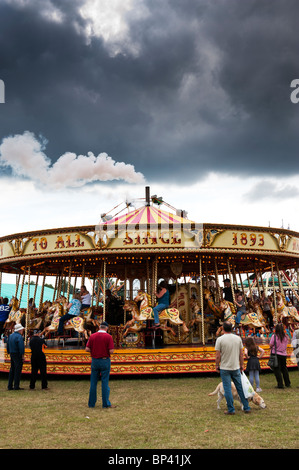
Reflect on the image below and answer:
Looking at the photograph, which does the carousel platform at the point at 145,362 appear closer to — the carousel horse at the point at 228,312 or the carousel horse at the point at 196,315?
the carousel horse at the point at 228,312

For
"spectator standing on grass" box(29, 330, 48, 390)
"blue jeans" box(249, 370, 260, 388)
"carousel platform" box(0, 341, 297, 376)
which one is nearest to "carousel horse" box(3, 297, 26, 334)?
"carousel platform" box(0, 341, 297, 376)

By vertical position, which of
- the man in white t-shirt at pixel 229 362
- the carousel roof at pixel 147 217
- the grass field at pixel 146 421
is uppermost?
the carousel roof at pixel 147 217

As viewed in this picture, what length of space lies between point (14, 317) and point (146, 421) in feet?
24.4

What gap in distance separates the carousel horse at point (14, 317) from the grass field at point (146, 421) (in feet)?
10.8

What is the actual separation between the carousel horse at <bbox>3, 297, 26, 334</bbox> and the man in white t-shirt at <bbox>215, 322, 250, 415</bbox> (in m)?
7.42

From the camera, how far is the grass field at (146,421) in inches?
198

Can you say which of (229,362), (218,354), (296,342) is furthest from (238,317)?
(229,362)

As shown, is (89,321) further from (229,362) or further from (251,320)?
(229,362)

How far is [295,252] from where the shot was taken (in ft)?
43.1

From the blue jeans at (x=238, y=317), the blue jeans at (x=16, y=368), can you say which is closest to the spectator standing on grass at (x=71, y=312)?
the blue jeans at (x=16, y=368)

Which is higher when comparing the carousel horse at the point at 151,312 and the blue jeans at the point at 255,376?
the carousel horse at the point at 151,312

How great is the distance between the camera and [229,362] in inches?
245

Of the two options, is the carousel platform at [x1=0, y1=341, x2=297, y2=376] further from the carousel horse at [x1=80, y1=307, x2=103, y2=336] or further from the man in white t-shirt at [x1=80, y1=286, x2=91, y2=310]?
the man in white t-shirt at [x1=80, y1=286, x2=91, y2=310]
